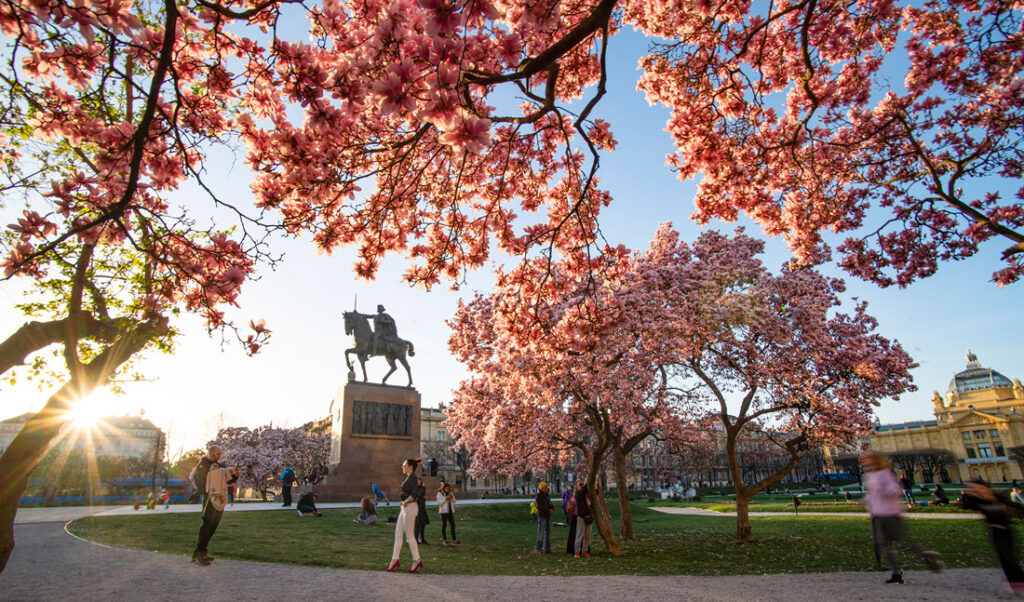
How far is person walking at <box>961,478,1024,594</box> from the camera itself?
22.0 ft

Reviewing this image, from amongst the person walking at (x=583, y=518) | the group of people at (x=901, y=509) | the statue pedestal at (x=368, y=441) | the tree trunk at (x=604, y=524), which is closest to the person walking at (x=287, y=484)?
the statue pedestal at (x=368, y=441)

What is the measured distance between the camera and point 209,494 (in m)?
8.55

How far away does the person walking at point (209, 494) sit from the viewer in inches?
335

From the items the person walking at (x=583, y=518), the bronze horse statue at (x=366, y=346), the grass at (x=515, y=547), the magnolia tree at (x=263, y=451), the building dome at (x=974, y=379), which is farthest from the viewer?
the building dome at (x=974, y=379)

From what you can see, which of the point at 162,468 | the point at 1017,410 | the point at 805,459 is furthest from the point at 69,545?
the point at 1017,410

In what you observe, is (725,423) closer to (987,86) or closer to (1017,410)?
(987,86)

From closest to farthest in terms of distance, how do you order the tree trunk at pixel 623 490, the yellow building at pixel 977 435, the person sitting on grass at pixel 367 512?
the tree trunk at pixel 623 490
the person sitting on grass at pixel 367 512
the yellow building at pixel 977 435

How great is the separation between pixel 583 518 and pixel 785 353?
7.85 metres

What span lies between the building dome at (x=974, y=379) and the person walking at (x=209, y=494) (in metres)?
174

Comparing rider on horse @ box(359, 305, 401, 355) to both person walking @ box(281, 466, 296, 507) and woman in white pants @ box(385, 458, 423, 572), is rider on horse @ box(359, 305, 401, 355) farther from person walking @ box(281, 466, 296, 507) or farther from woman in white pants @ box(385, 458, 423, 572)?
woman in white pants @ box(385, 458, 423, 572)

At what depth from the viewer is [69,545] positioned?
11.6 meters

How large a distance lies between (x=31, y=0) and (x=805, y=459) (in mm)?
109273

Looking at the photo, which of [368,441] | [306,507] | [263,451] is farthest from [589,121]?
[263,451]

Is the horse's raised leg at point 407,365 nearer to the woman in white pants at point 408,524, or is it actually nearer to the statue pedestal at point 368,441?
the statue pedestal at point 368,441
